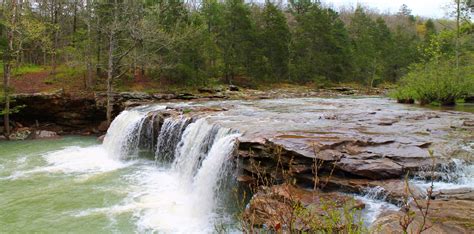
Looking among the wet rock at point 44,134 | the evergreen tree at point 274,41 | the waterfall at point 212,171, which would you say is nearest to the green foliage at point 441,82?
the waterfall at point 212,171

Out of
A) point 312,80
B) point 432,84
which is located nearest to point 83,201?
point 432,84

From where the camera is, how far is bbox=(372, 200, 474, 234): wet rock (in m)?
3.84

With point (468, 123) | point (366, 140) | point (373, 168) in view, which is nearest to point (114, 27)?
point (366, 140)

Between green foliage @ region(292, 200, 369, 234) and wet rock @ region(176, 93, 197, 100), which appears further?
wet rock @ region(176, 93, 197, 100)

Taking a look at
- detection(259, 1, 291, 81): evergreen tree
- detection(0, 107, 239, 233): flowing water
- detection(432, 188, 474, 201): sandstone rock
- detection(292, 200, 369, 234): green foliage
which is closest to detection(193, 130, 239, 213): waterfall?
detection(0, 107, 239, 233): flowing water

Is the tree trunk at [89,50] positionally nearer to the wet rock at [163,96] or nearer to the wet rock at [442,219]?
the wet rock at [163,96]

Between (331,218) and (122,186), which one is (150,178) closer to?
(122,186)

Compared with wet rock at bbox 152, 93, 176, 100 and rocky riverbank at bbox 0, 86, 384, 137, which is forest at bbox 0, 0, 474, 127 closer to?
rocky riverbank at bbox 0, 86, 384, 137

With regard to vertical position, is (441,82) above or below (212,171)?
above

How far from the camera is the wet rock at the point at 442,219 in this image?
3.84 meters

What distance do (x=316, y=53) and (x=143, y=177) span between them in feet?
87.0

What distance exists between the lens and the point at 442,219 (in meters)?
4.28

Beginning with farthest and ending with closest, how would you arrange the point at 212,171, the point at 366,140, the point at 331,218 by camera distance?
the point at 212,171 → the point at 366,140 → the point at 331,218

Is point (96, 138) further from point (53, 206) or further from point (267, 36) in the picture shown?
point (267, 36)
